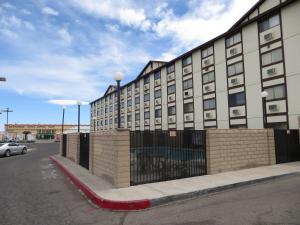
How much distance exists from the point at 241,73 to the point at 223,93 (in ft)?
9.55

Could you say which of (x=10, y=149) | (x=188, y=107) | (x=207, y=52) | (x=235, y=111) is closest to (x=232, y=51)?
(x=207, y=52)

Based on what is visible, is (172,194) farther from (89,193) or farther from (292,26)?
(292,26)

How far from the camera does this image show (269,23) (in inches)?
886

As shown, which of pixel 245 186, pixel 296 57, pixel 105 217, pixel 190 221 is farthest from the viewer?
pixel 296 57

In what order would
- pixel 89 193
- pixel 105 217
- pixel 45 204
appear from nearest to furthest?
1. pixel 105 217
2. pixel 45 204
3. pixel 89 193

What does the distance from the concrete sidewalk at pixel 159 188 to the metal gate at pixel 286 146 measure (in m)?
3.20

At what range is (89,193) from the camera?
27.7 feet

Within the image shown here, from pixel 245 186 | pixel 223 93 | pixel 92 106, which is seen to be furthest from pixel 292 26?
pixel 92 106

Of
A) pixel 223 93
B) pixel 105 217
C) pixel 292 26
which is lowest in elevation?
pixel 105 217

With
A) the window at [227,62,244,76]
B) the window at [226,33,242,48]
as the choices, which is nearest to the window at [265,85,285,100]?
the window at [227,62,244,76]

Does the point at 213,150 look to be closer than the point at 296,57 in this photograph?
Yes

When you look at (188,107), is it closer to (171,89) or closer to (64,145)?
(171,89)

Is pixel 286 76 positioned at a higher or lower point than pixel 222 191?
higher

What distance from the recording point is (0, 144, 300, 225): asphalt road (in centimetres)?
597
